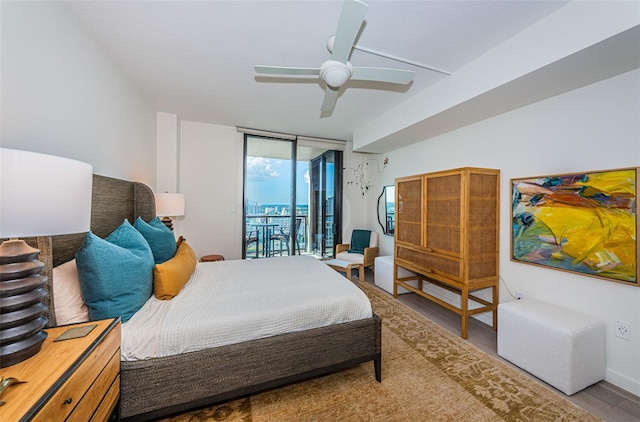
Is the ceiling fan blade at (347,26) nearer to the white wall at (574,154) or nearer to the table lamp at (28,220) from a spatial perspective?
the table lamp at (28,220)

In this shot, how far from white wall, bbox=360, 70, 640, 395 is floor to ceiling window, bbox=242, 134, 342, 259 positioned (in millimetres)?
2692

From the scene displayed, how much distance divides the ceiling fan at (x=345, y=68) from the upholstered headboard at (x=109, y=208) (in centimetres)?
164

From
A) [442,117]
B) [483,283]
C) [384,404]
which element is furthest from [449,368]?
[442,117]

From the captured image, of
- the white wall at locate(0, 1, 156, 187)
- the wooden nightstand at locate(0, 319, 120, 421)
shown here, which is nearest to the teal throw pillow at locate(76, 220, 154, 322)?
the wooden nightstand at locate(0, 319, 120, 421)

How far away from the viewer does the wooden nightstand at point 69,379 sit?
72 centimetres

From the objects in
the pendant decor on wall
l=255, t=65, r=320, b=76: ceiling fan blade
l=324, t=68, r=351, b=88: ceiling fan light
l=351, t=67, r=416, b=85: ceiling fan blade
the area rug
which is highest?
l=351, t=67, r=416, b=85: ceiling fan blade

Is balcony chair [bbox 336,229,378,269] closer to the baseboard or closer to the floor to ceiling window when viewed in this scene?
the floor to ceiling window

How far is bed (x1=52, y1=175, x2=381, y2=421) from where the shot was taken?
1344 mm

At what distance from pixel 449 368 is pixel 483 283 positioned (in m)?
1.03

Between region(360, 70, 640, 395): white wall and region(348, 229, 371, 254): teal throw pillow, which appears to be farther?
region(348, 229, 371, 254): teal throw pillow

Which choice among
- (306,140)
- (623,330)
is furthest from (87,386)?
(306,140)

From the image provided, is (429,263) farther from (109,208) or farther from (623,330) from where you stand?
(109,208)

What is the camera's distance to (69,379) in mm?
849

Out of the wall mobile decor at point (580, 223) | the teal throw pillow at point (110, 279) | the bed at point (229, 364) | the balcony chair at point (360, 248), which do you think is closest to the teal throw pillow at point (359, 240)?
the balcony chair at point (360, 248)
